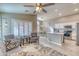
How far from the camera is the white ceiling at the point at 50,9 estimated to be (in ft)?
8.28

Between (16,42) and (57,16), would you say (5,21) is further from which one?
(57,16)

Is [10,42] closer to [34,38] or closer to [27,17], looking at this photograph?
[34,38]

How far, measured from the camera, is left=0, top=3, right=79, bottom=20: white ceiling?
252 centimetres

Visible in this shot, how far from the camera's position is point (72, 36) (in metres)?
2.60

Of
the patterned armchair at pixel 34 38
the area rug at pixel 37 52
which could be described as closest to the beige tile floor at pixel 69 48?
the area rug at pixel 37 52

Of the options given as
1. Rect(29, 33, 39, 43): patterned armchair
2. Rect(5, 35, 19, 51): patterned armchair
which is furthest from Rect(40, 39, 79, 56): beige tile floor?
Rect(5, 35, 19, 51): patterned armchair

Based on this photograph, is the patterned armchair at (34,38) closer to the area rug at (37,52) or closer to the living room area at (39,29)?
the living room area at (39,29)

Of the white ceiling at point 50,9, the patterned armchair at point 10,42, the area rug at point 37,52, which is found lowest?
the area rug at point 37,52

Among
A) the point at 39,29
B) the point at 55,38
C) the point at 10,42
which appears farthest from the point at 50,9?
the point at 10,42

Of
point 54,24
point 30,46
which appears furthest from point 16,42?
point 54,24

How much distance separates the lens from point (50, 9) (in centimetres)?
258

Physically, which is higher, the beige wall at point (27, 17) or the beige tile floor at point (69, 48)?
the beige wall at point (27, 17)

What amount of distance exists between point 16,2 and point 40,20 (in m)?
0.64

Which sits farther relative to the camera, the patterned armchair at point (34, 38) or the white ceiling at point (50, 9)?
→ the patterned armchair at point (34, 38)
